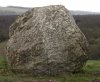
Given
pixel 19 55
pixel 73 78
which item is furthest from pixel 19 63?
pixel 73 78

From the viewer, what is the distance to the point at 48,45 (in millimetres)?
20594

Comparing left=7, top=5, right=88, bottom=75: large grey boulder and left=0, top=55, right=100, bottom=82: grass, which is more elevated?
left=7, top=5, right=88, bottom=75: large grey boulder

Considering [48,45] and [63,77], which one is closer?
[63,77]

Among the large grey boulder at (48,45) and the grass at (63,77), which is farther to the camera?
the large grey boulder at (48,45)

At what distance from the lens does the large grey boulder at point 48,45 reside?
20.6 m

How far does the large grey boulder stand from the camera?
67.7 feet

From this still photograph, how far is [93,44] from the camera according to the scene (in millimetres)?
42156

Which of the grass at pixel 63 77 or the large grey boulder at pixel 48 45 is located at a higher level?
the large grey boulder at pixel 48 45

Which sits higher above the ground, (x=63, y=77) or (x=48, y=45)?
(x=48, y=45)

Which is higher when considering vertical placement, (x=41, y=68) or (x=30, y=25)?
(x=30, y=25)

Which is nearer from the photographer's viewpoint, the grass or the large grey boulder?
the grass

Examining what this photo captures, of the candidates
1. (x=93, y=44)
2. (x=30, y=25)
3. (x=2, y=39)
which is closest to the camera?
(x=30, y=25)

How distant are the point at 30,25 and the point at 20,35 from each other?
0.80 meters

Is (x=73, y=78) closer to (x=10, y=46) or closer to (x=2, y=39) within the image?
(x=10, y=46)
